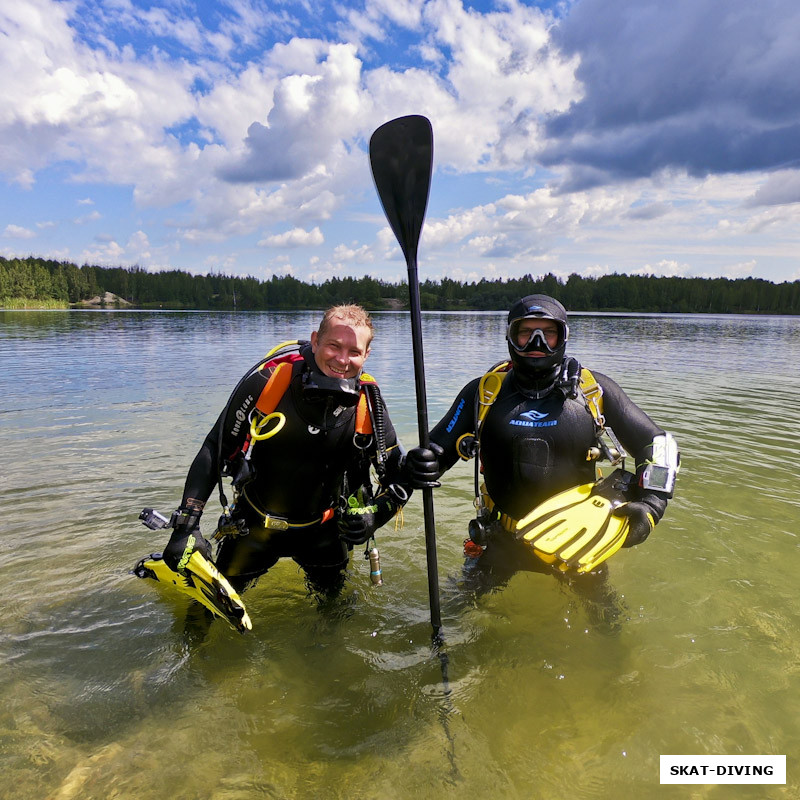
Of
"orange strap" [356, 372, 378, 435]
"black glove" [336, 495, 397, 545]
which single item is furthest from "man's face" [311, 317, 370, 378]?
"black glove" [336, 495, 397, 545]

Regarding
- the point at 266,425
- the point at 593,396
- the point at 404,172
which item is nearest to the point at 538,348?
the point at 593,396

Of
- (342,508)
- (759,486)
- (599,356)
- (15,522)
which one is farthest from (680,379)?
(15,522)

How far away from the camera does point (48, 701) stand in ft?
10.1

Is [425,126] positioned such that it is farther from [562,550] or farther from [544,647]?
[544,647]

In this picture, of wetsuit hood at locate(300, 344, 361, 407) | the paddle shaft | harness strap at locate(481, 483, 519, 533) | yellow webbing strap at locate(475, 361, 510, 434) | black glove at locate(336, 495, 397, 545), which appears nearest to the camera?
the paddle shaft

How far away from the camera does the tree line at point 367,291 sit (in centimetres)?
11706

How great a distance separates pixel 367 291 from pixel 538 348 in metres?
149

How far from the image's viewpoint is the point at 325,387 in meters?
3.14

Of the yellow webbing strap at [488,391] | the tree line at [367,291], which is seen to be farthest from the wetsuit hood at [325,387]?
the tree line at [367,291]

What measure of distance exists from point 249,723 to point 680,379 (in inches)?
682

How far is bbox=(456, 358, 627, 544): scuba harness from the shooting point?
356 centimetres

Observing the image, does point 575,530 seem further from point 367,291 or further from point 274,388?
point 367,291

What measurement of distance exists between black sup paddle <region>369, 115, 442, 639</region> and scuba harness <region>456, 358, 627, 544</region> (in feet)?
2.16

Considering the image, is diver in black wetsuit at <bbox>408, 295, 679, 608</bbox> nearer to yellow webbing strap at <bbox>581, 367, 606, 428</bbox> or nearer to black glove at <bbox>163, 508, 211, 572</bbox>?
yellow webbing strap at <bbox>581, 367, 606, 428</bbox>
